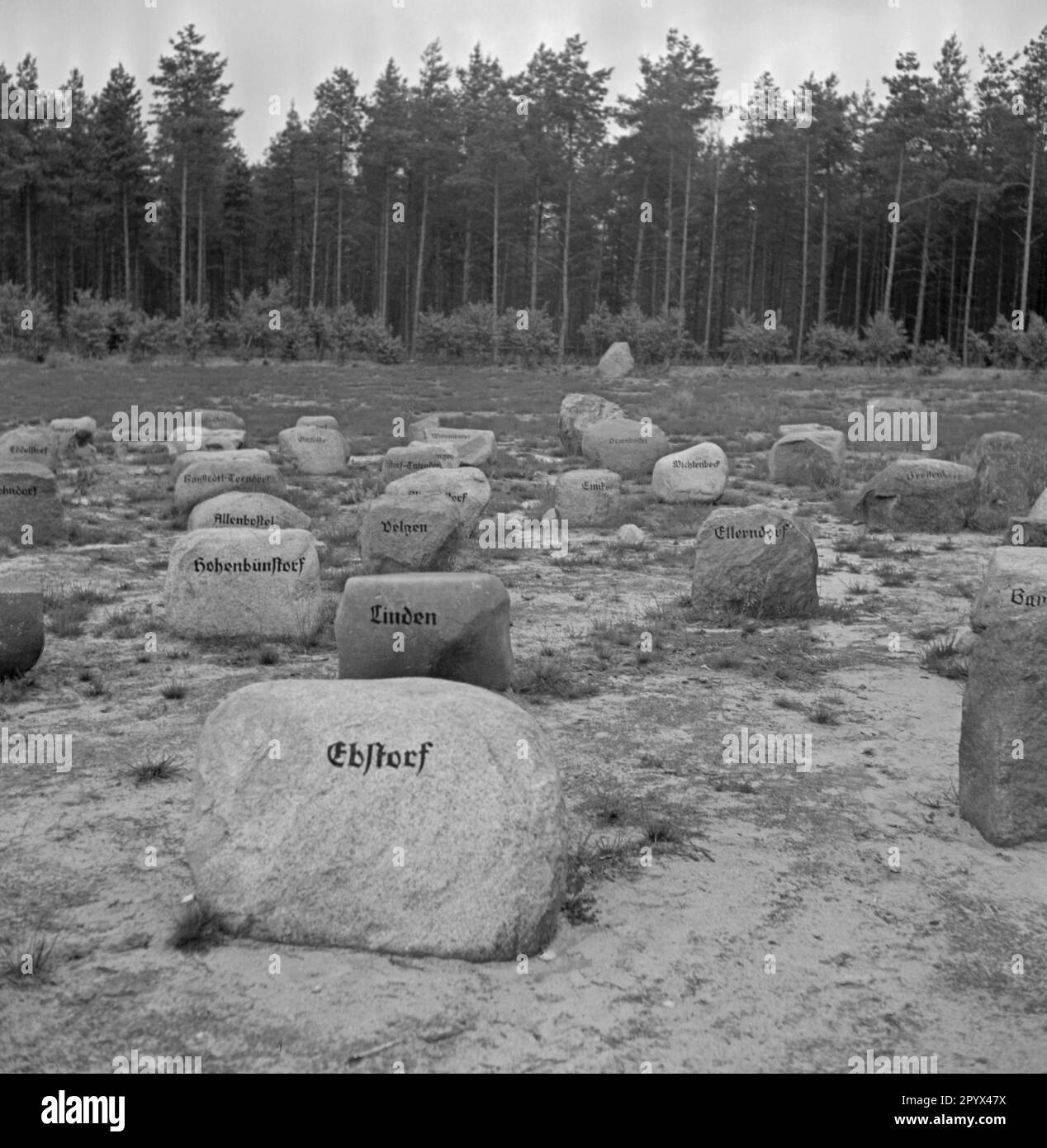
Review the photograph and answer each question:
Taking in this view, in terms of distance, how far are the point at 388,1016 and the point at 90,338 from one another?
39674 millimetres

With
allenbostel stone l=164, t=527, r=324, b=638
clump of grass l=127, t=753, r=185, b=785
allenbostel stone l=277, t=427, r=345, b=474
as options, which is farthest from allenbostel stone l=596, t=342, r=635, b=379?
clump of grass l=127, t=753, r=185, b=785

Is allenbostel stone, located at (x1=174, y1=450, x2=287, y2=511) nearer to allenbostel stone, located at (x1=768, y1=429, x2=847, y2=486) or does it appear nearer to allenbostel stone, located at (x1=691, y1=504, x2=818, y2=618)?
allenbostel stone, located at (x1=691, y1=504, x2=818, y2=618)

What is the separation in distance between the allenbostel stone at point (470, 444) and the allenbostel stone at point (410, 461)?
1498mm

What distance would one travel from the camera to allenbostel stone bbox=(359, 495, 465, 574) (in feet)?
33.7


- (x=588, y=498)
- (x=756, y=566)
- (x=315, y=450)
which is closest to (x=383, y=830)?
(x=756, y=566)

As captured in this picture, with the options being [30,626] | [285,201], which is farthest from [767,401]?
[285,201]

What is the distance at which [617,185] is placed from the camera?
177ft

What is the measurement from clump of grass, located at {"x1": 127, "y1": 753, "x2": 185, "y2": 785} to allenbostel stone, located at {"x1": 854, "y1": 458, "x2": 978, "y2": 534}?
33.3 ft

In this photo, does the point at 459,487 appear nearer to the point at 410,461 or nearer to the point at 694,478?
the point at 410,461

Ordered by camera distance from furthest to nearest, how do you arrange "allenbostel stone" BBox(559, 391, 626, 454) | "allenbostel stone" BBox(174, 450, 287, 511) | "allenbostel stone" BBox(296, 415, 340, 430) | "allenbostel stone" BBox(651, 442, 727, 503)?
"allenbostel stone" BBox(296, 415, 340, 430), "allenbostel stone" BBox(559, 391, 626, 454), "allenbostel stone" BBox(651, 442, 727, 503), "allenbostel stone" BBox(174, 450, 287, 511)

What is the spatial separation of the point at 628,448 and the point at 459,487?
19.1ft

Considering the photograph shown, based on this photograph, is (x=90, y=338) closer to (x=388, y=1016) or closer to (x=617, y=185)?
(x=617, y=185)

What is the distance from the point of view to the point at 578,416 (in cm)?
2148

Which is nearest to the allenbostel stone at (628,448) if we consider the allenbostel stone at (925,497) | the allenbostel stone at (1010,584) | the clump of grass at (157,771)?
the allenbostel stone at (925,497)
